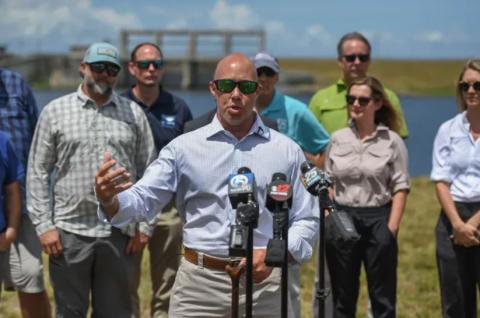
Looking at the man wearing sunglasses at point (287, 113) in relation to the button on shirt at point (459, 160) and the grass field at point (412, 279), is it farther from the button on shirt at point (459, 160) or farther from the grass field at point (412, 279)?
the grass field at point (412, 279)

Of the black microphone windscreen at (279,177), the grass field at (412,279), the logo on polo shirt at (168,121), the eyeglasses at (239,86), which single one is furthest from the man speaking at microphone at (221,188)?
the grass field at (412,279)

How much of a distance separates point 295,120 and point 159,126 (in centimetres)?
104

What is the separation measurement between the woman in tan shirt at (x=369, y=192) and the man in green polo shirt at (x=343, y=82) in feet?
1.80

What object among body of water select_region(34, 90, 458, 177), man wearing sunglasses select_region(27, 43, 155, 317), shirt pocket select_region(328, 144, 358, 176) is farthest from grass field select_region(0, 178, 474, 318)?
body of water select_region(34, 90, 458, 177)

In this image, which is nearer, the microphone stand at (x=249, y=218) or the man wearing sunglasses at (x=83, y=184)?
the microphone stand at (x=249, y=218)

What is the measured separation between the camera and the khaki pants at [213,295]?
4230 mm

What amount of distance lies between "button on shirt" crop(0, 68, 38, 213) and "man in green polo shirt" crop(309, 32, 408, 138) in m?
2.29

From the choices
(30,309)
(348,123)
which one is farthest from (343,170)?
(30,309)

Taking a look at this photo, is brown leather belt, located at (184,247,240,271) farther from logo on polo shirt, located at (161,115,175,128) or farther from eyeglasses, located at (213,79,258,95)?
logo on polo shirt, located at (161,115,175,128)

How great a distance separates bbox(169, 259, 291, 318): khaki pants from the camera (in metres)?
4.23

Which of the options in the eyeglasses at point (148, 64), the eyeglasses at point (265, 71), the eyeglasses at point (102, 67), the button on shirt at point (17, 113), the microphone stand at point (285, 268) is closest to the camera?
the microphone stand at point (285, 268)

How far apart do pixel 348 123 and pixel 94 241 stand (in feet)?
6.86

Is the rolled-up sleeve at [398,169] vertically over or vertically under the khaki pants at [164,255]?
over

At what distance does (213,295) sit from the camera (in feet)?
13.9
